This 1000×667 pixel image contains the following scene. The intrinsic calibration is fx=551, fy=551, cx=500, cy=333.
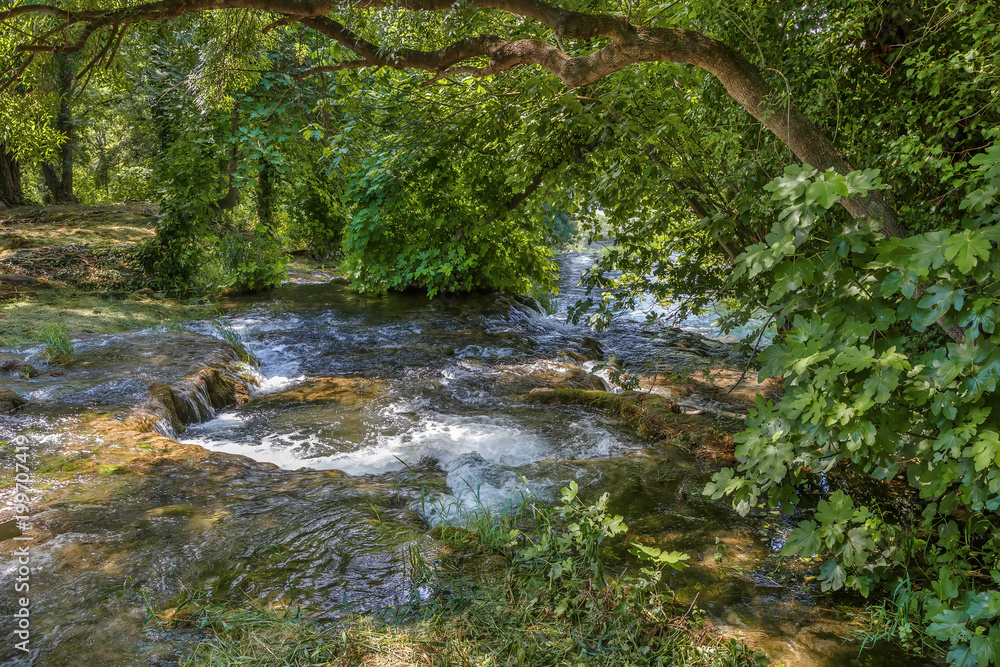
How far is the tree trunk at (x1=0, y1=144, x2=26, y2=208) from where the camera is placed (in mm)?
15057

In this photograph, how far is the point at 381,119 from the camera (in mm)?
6770

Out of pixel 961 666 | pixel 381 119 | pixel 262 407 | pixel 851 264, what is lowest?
pixel 262 407

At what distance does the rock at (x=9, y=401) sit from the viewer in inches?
193

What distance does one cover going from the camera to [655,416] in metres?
5.69

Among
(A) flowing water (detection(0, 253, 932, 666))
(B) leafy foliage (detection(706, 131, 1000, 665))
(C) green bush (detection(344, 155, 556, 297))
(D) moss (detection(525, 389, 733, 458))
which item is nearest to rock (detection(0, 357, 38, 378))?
(A) flowing water (detection(0, 253, 932, 666))

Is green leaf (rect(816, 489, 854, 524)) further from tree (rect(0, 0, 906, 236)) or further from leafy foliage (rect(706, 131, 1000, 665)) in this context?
tree (rect(0, 0, 906, 236))

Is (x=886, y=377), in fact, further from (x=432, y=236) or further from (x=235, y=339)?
(x=432, y=236)

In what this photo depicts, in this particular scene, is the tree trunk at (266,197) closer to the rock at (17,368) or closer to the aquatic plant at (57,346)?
the aquatic plant at (57,346)

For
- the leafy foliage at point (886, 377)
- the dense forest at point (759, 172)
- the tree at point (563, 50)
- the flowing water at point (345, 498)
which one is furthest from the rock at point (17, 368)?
the leafy foliage at point (886, 377)

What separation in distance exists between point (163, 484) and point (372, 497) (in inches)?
59.7

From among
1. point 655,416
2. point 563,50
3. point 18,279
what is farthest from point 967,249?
point 18,279

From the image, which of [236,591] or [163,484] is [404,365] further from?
[236,591]

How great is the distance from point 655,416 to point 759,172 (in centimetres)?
254

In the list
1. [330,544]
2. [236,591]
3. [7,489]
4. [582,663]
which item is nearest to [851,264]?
[582,663]
